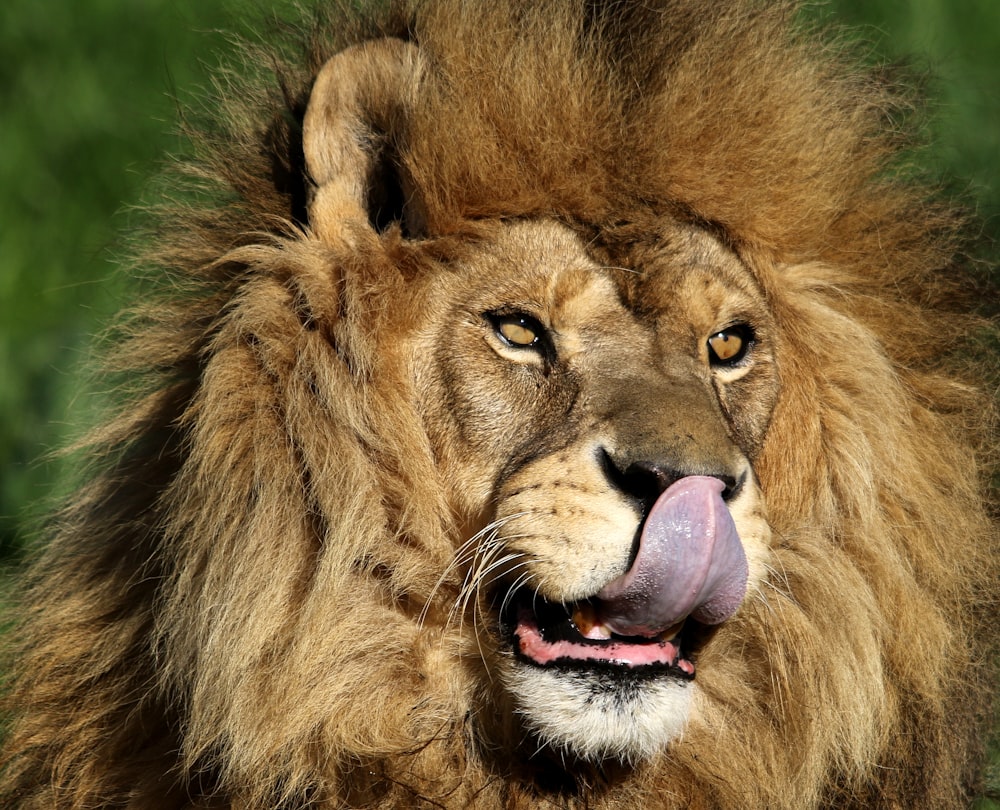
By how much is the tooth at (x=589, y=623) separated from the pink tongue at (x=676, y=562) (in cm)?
2

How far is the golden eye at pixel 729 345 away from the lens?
9.86ft

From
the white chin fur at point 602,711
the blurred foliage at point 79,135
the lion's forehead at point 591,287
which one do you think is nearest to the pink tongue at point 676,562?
the white chin fur at point 602,711

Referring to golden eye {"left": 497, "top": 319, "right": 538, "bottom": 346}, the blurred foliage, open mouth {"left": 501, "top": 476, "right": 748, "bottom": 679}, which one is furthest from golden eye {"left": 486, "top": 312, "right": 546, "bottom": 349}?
the blurred foliage

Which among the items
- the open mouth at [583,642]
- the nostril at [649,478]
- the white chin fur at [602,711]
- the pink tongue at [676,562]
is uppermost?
the nostril at [649,478]

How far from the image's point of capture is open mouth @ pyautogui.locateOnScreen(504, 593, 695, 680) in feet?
8.63

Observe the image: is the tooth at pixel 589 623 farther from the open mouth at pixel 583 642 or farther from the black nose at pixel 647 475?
the black nose at pixel 647 475

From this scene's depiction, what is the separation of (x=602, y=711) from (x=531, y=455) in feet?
1.60

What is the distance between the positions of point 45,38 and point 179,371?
5804 millimetres

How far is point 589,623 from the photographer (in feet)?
8.69

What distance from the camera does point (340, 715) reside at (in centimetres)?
274

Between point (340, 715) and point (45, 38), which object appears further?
point (45, 38)

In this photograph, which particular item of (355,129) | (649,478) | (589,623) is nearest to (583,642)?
(589,623)

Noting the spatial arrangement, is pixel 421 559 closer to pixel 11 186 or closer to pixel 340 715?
pixel 340 715

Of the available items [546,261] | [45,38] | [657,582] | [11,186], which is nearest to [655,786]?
[657,582]
